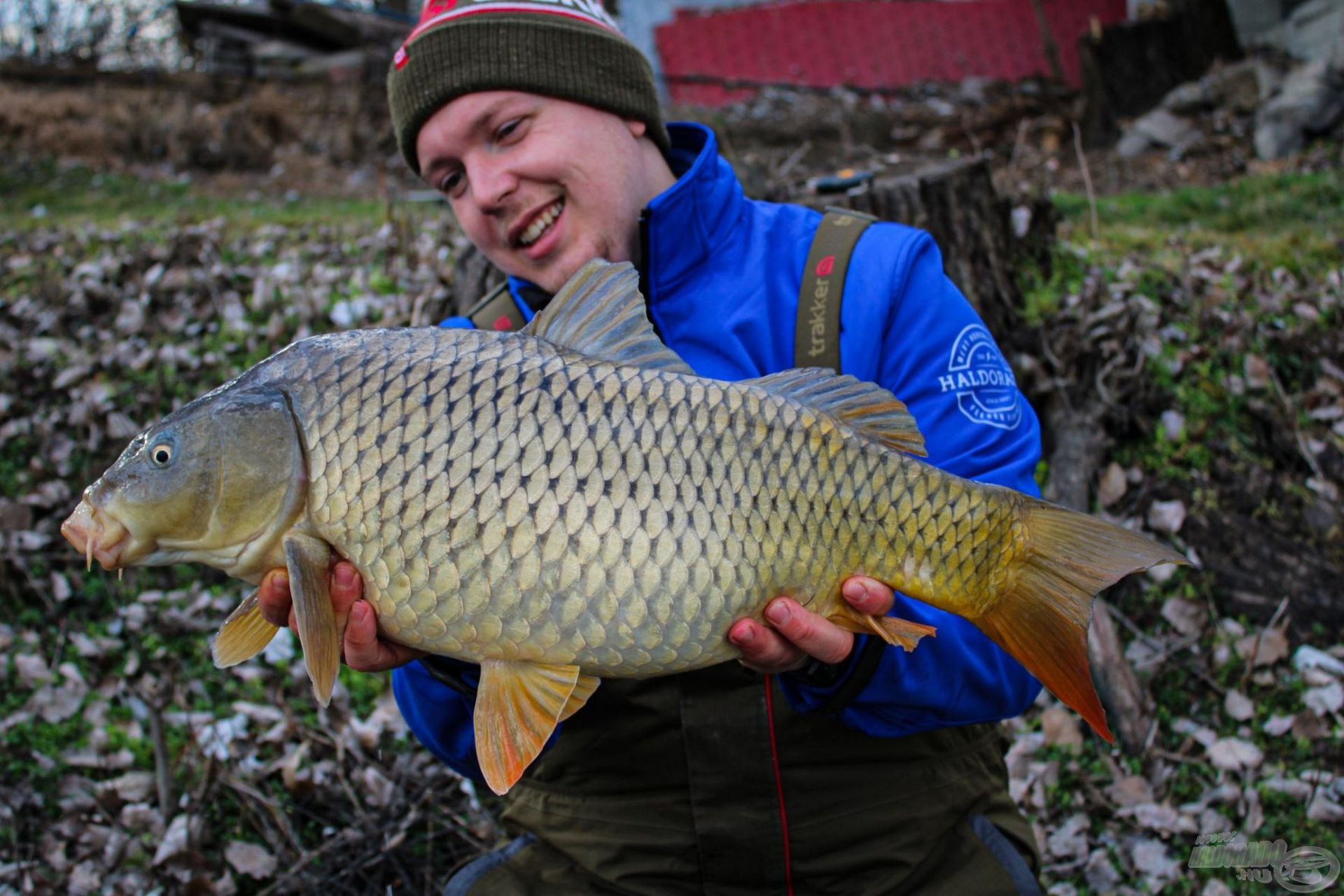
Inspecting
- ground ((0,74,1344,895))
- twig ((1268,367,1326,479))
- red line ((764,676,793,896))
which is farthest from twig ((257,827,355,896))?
twig ((1268,367,1326,479))

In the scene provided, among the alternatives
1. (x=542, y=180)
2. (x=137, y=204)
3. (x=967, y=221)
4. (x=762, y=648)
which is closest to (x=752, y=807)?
(x=762, y=648)

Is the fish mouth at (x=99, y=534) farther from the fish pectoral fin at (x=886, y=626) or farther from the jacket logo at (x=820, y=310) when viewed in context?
the jacket logo at (x=820, y=310)

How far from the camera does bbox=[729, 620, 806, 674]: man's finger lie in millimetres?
1161

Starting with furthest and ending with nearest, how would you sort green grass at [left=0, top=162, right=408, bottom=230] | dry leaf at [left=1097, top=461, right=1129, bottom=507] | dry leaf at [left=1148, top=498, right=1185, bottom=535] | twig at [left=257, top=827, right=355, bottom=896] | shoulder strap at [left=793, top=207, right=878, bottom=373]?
green grass at [left=0, top=162, right=408, bottom=230] < dry leaf at [left=1097, top=461, right=1129, bottom=507] < dry leaf at [left=1148, top=498, right=1185, bottom=535] < twig at [left=257, top=827, right=355, bottom=896] < shoulder strap at [left=793, top=207, right=878, bottom=373]

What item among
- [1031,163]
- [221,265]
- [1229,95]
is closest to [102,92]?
[221,265]

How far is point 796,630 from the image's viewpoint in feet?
3.85

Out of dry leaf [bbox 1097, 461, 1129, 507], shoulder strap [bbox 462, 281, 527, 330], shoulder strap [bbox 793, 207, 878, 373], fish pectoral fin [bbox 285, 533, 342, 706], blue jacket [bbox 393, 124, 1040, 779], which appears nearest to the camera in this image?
fish pectoral fin [bbox 285, 533, 342, 706]

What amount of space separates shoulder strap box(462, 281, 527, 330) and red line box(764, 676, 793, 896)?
71cm

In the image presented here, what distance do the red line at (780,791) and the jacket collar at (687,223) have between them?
0.63m

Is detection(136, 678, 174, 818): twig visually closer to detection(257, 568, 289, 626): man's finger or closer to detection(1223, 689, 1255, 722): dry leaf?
detection(257, 568, 289, 626): man's finger

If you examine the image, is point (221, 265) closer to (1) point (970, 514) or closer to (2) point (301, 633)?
(2) point (301, 633)

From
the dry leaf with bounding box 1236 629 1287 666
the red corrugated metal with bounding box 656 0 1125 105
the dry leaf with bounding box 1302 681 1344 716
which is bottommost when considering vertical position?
the dry leaf with bounding box 1302 681 1344 716

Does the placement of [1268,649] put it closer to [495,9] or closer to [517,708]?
[517,708]

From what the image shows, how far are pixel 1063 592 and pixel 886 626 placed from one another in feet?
0.67
